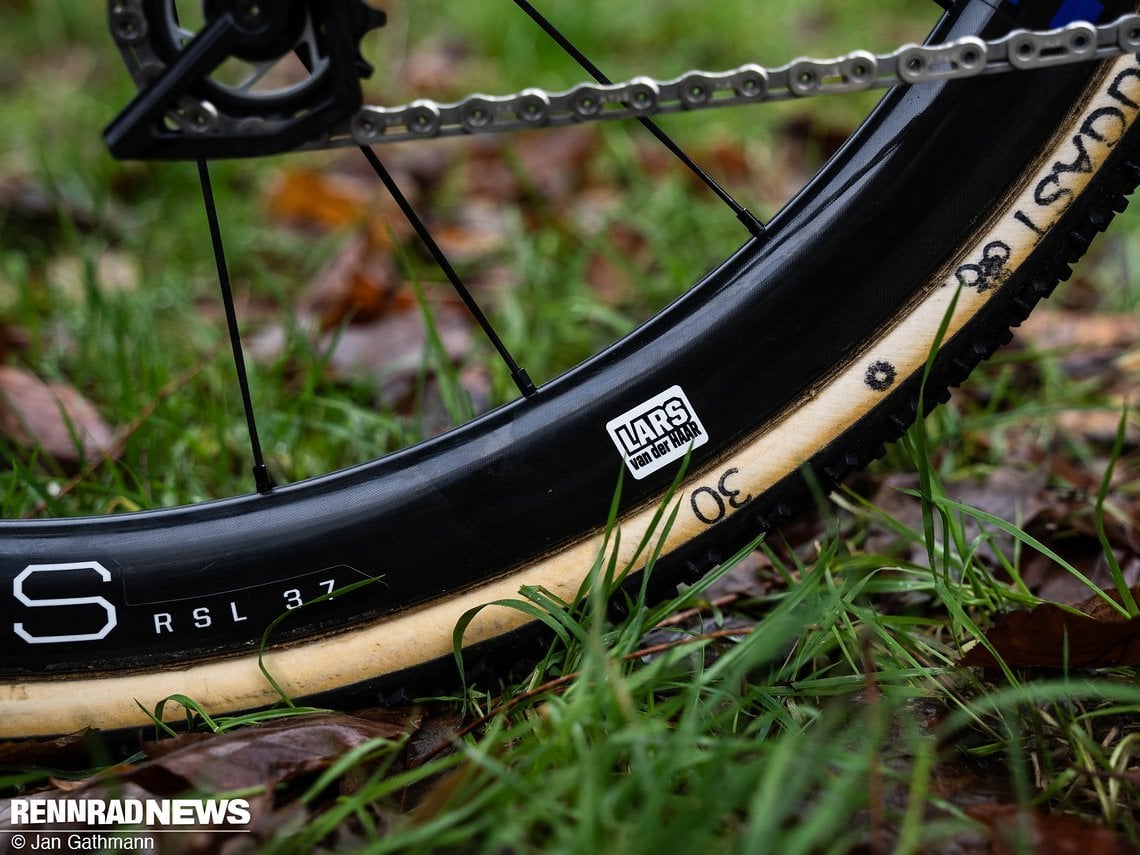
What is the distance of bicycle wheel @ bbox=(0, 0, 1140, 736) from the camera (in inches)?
33.1

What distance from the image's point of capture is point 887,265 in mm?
846

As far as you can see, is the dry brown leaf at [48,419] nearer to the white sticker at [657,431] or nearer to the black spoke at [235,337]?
the black spoke at [235,337]

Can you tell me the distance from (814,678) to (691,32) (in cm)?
256

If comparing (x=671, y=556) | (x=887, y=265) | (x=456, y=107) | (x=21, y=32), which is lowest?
(x=671, y=556)

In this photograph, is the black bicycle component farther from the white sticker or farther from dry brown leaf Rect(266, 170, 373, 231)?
dry brown leaf Rect(266, 170, 373, 231)

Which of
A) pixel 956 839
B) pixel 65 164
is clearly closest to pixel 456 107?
pixel 956 839

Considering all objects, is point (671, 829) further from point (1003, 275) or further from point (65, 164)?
point (65, 164)

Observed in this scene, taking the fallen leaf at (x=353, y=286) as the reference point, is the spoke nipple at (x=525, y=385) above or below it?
below

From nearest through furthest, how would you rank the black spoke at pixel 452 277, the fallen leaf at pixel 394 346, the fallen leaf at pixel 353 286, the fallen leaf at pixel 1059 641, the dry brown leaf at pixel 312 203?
the fallen leaf at pixel 1059 641 → the black spoke at pixel 452 277 → the fallen leaf at pixel 394 346 → the fallen leaf at pixel 353 286 → the dry brown leaf at pixel 312 203

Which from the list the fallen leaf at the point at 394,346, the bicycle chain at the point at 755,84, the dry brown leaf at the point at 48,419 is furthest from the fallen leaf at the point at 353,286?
the bicycle chain at the point at 755,84

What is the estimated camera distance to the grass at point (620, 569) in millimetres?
666

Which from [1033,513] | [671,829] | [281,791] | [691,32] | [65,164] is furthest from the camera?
[691,32]

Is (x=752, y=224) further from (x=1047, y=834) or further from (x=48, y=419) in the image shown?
A: (x=48, y=419)

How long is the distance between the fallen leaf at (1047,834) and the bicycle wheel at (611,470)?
11.2 inches
